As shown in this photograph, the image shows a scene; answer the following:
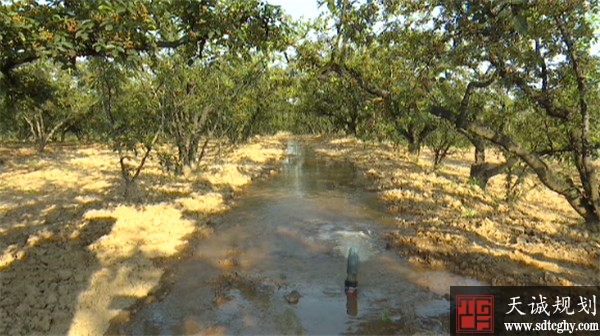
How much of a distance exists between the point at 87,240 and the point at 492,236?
13.3 metres

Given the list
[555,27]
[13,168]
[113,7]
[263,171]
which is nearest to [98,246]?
[113,7]

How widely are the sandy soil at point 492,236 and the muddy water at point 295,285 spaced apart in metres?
0.93

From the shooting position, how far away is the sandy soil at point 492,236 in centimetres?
1089

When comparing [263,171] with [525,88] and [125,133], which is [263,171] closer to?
[125,133]

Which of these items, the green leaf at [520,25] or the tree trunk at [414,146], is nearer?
the green leaf at [520,25]

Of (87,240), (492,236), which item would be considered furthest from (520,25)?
(87,240)

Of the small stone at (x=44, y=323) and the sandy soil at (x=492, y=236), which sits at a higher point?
the sandy soil at (x=492, y=236)

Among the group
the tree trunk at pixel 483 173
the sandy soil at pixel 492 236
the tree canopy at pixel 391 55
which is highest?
the tree canopy at pixel 391 55

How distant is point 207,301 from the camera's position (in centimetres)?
963

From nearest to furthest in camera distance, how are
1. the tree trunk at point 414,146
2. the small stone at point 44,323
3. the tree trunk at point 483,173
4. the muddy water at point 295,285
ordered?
the small stone at point 44,323 → the muddy water at point 295,285 → the tree trunk at point 483,173 → the tree trunk at point 414,146

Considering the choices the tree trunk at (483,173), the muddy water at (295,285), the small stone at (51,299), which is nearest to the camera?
the muddy water at (295,285)

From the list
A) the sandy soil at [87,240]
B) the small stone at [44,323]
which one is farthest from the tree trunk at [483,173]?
the small stone at [44,323]

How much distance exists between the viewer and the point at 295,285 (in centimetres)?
1066

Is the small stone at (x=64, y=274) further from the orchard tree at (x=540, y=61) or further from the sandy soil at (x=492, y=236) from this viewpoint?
the orchard tree at (x=540, y=61)
